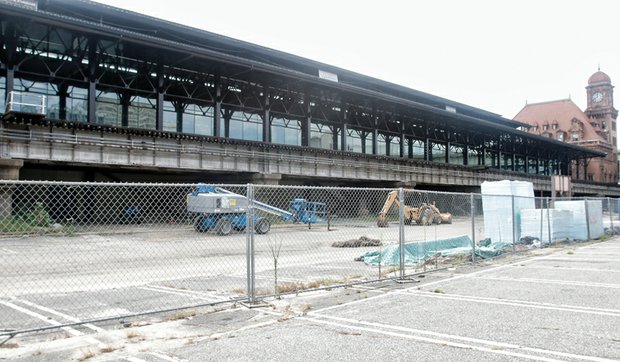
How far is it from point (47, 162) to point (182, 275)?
896 inches

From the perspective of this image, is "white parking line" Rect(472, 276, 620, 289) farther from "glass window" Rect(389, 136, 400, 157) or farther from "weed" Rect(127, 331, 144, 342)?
"glass window" Rect(389, 136, 400, 157)

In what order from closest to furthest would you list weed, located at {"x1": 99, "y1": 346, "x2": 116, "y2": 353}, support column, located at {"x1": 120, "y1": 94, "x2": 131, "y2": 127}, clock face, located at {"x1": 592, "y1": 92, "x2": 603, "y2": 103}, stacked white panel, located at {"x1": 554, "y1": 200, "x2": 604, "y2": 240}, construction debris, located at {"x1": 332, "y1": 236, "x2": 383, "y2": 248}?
1. weed, located at {"x1": 99, "y1": 346, "x2": 116, "y2": 353}
2. construction debris, located at {"x1": 332, "y1": 236, "x2": 383, "y2": 248}
3. stacked white panel, located at {"x1": 554, "y1": 200, "x2": 604, "y2": 240}
4. support column, located at {"x1": 120, "y1": 94, "x2": 131, "y2": 127}
5. clock face, located at {"x1": 592, "y1": 92, "x2": 603, "y2": 103}

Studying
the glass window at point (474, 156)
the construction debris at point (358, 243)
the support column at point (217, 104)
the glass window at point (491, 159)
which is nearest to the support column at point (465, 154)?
the glass window at point (474, 156)

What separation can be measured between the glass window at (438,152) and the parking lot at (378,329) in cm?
6854

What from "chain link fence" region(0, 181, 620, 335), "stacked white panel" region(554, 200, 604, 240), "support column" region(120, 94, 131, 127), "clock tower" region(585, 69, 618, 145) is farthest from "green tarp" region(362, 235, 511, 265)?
"clock tower" region(585, 69, 618, 145)

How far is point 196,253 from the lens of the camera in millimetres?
15953

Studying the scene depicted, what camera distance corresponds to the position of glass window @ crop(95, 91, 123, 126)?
41.2m

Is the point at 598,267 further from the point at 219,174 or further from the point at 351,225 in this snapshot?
the point at 219,174

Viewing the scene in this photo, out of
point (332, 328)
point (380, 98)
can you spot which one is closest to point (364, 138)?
Result: point (380, 98)

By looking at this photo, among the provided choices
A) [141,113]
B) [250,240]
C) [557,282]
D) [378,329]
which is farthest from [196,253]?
[141,113]

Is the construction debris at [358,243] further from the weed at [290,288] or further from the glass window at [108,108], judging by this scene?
the glass window at [108,108]

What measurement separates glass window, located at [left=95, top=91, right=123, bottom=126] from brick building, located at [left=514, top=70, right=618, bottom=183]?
11217cm

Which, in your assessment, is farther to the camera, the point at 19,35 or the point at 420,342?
the point at 19,35

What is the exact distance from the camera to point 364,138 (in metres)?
67.0
